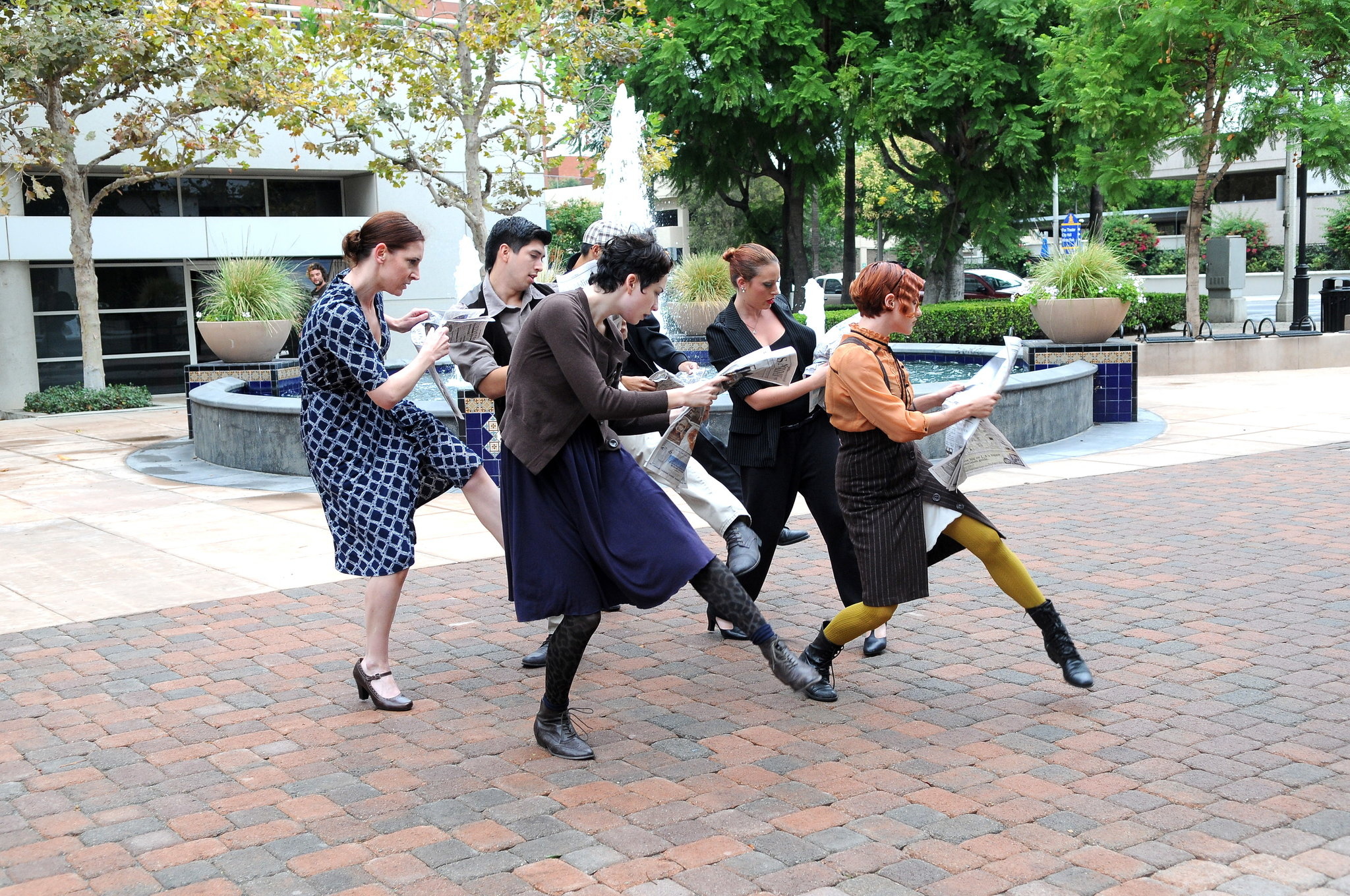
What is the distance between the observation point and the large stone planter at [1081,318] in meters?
13.7

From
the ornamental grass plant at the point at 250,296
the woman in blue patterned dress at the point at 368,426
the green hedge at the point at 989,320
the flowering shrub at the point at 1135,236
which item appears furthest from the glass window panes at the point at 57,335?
the flowering shrub at the point at 1135,236

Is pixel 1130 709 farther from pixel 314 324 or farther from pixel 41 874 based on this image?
pixel 41 874

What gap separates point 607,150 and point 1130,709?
17260 mm

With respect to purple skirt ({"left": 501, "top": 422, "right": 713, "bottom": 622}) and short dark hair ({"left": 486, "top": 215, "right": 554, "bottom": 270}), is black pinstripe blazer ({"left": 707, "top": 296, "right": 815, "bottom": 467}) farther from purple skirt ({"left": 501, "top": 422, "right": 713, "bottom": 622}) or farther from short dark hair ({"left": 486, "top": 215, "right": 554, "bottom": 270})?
purple skirt ({"left": 501, "top": 422, "right": 713, "bottom": 622})

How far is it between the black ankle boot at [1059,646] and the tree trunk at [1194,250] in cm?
1721

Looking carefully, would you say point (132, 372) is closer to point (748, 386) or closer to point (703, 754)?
point (748, 386)

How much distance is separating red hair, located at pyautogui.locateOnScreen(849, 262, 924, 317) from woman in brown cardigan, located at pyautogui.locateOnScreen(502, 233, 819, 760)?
71cm

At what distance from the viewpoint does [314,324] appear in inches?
191

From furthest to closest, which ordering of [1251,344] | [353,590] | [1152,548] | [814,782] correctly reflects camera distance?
[1251,344]
[1152,548]
[353,590]
[814,782]

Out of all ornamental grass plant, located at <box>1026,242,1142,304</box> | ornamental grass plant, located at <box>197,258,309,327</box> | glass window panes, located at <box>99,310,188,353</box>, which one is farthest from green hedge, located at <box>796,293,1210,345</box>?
glass window panes, located at <box>99,310,188,353</box>

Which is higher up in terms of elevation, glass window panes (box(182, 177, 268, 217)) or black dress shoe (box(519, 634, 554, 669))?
glass window panes (box(182, 177, 268, 217))

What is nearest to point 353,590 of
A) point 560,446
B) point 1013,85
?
point 560,446

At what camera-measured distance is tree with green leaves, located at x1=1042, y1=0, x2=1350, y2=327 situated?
18656 mm

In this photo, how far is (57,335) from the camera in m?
22.6
